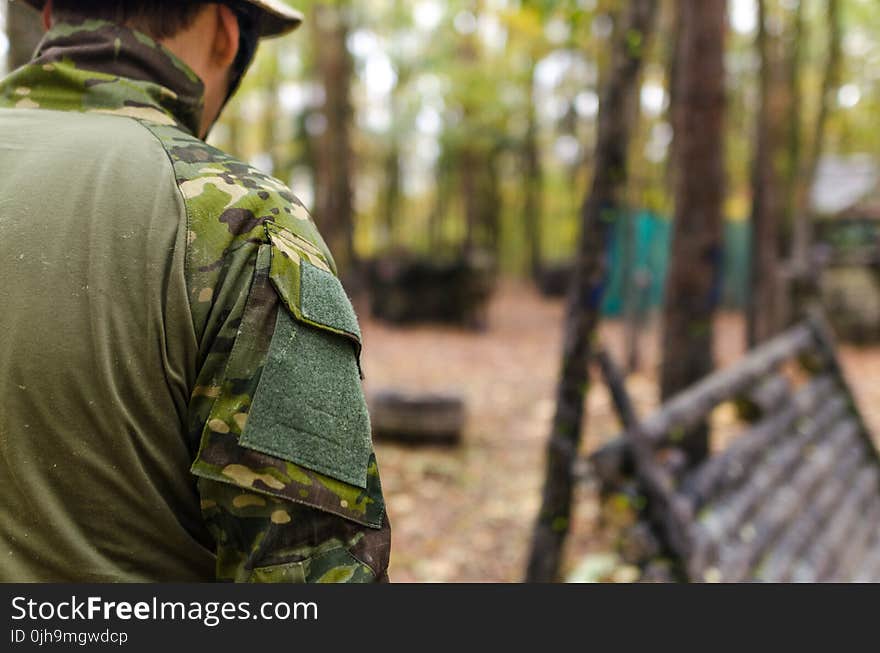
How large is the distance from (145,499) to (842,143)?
106ft

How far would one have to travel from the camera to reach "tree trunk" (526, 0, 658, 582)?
348 centimetres

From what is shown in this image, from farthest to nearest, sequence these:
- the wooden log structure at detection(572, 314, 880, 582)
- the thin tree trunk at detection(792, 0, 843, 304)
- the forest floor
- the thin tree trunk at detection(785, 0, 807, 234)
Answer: the thin tree trunk at detection(792, 0, 843, 304)
the thin tree trunk at detection(785, 0, 807, 234)
the forest floor
the wooden log structure at detection(572, 314, 880, 582)

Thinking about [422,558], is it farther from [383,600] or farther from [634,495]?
Answer: [383,600]

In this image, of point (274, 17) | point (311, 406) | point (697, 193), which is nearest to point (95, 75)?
point (274, 17)

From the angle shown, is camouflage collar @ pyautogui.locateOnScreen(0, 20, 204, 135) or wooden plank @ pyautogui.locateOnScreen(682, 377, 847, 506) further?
wooden plank @ pyautogui.locateOnScreen(682, 377, 847, 506)

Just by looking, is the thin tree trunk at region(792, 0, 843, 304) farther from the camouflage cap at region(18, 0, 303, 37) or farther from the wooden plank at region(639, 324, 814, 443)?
the camouflage cap at region(18, 0, 303, 37)

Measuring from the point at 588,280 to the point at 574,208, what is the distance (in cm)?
2297

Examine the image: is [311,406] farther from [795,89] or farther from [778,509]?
[795,89]

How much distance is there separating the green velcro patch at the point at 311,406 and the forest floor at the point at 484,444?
3337 millimetres

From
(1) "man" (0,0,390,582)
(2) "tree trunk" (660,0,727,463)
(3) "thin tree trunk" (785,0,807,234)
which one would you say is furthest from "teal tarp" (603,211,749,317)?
(1) "man" (0,0,390,582)

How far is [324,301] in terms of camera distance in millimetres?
1252

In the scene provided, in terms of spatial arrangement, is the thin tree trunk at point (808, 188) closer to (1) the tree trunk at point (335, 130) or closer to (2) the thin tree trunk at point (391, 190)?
(1) the tree trunk at point (335, 130)

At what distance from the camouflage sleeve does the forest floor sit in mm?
3312

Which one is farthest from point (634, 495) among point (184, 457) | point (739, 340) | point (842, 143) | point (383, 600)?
point (842, 143)
